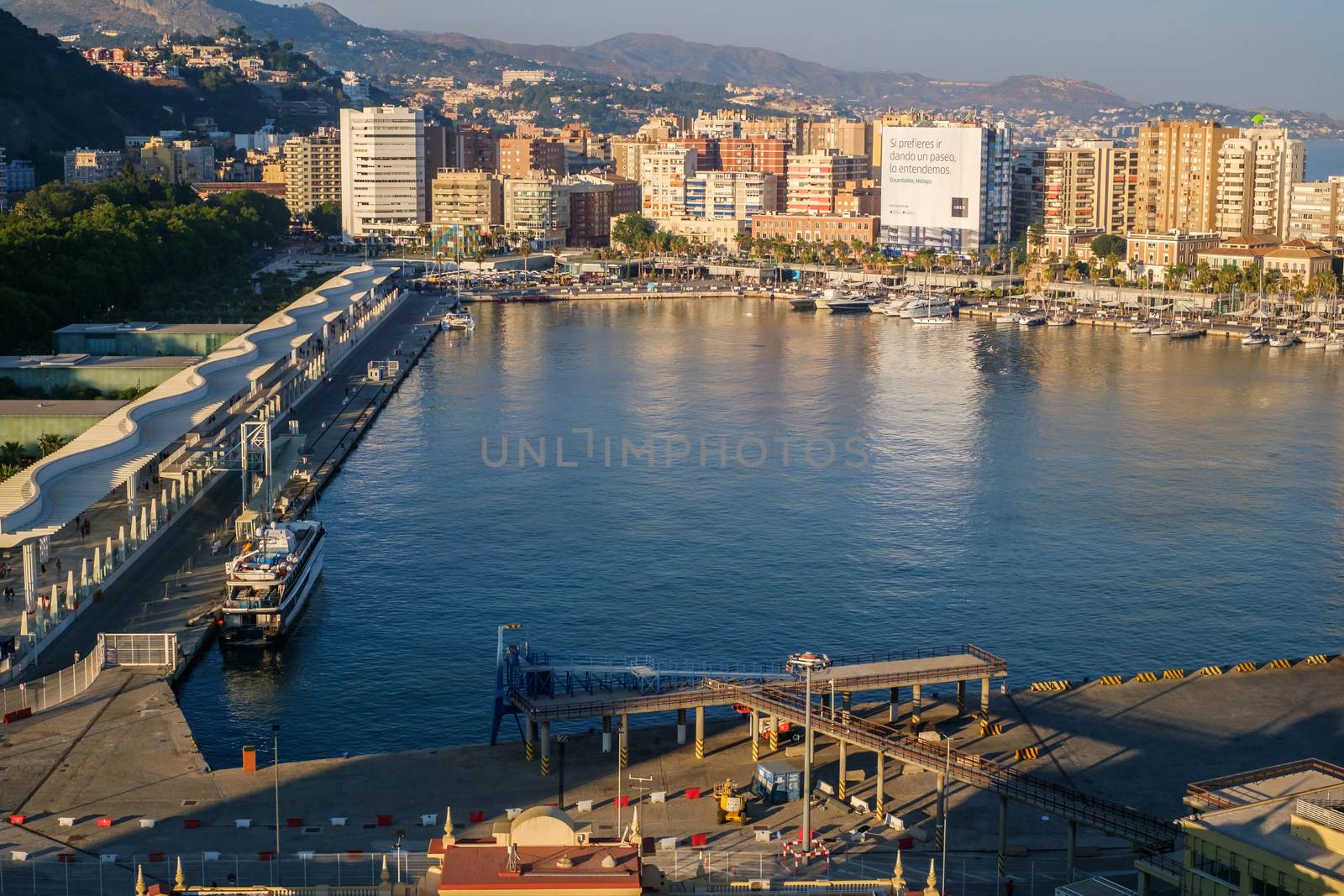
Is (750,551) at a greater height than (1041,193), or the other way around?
(1041,193)

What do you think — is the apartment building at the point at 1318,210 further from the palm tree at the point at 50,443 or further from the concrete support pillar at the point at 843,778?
the concrete support pillar at the point at 843,778

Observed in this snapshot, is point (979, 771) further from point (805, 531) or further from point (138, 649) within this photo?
point (805, 531)

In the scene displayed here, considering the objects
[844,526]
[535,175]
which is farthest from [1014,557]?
[535,175]

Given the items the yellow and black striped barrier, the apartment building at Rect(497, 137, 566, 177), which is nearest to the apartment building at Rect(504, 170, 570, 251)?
the apartment building at Rect(497, 137, 566, 177)

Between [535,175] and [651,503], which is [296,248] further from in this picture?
[651,503]

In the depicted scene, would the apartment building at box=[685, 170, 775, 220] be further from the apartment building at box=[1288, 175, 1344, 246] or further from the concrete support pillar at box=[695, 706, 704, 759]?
the concrete support pillar at box=[695, 706, 704, 759]

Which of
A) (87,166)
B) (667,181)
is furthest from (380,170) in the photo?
(667,181)
